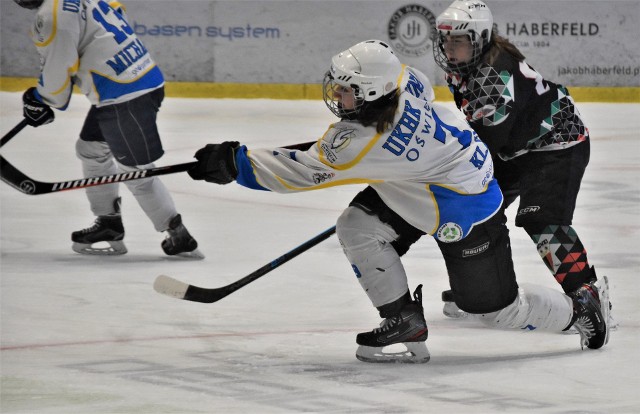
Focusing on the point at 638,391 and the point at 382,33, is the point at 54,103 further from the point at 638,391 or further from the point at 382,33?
the point at 382,33

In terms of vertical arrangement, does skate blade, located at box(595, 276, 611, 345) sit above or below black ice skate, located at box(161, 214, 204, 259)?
above

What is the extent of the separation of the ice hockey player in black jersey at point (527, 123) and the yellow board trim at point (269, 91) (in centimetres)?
650

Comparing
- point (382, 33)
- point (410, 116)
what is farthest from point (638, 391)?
point (382, 33)

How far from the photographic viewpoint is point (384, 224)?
3.31 meters

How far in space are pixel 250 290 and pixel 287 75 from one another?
6.25 meters

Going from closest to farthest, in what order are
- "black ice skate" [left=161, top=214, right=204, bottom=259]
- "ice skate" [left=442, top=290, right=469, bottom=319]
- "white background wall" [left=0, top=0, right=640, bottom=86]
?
1. "ice skate" [left=442, top=290, right=469, bottom=319]
2. "black ice skate" [left=161, top=214, right=204, bottom=259]
3. "white background wall" [left=0, top=0, right=640, bottom=86]

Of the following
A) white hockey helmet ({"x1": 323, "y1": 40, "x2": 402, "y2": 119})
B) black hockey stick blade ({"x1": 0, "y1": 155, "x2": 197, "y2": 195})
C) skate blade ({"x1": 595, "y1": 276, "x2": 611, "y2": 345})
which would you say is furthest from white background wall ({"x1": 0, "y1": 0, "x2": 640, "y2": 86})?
white hockey helmet ({"x1": 323, "y1": 40, "x2": 402, "y2": 119})

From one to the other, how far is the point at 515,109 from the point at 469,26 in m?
0.27

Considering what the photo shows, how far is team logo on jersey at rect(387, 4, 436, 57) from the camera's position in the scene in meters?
10.1

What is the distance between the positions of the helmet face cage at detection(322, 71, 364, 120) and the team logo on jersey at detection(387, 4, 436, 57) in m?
7.09

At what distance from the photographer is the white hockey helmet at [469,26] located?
11.6 feet

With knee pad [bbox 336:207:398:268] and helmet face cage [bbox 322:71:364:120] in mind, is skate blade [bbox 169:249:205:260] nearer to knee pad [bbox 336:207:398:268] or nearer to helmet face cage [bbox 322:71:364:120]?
knee pad [bbox 336:207:398:268]

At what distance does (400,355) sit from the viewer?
10.9ft

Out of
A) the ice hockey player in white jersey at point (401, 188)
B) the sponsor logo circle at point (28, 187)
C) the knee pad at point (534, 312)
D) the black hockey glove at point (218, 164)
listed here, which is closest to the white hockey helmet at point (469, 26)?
the ice hockey player in white jersey at point (401, 188)
